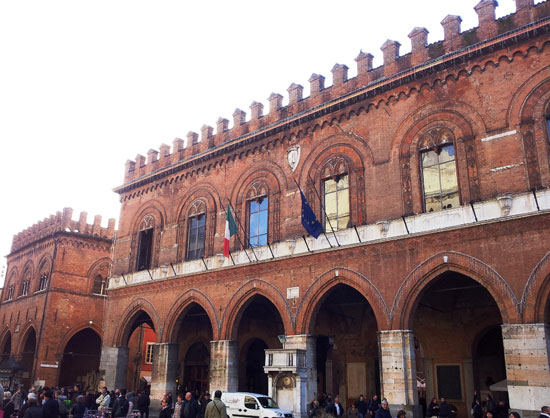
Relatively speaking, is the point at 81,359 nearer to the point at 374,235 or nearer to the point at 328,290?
the point at 328,290

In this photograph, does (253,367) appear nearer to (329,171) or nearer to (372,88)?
(329,171)

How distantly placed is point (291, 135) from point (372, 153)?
3395mm

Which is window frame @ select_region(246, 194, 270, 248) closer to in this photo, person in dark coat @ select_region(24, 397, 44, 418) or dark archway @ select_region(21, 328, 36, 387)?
person in dark coat @ select_region(24, 397, 44, 418)

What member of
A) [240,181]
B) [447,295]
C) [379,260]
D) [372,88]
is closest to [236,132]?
[240,181]

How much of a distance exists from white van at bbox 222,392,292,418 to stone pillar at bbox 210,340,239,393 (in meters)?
1.97

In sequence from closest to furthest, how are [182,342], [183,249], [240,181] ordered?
[240,181]
[183,249]
[182,342]

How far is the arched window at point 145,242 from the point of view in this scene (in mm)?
22594

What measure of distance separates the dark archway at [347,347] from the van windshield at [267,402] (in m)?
4.31

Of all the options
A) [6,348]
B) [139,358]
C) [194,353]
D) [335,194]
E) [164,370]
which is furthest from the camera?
[6,348]

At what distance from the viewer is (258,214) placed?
18.8 meters

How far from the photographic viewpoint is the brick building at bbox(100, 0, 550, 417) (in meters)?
13.1

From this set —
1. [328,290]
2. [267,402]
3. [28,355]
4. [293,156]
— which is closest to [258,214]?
[293,156]

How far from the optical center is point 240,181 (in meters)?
19.6

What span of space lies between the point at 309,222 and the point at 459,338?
640cm
